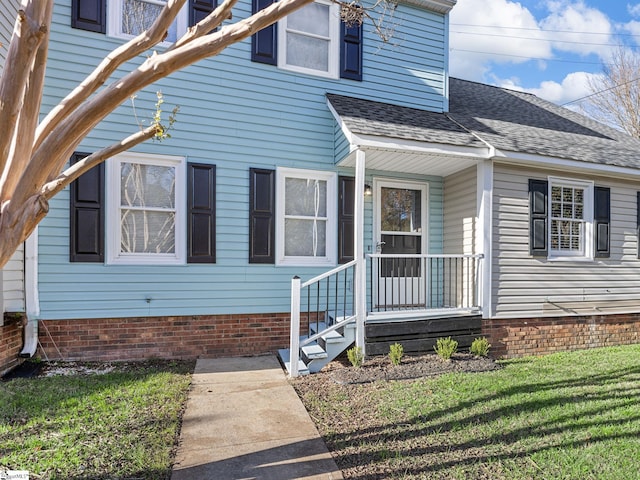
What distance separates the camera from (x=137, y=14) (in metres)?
5.25

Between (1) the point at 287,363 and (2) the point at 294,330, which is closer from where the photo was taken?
(2) the point at 294,330

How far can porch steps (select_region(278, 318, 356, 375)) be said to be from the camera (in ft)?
15.4

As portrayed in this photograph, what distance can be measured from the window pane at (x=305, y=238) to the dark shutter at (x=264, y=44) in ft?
8.05

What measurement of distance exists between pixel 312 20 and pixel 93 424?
19.9 feet

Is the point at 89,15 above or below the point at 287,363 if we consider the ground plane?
above

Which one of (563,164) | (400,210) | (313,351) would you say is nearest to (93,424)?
(313,351)

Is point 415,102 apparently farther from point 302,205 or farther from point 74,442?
point 74,442

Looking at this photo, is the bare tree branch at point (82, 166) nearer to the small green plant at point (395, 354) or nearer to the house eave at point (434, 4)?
the small green plant at point (395, 354)

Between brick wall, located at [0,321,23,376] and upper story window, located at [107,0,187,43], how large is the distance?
398 centimetres

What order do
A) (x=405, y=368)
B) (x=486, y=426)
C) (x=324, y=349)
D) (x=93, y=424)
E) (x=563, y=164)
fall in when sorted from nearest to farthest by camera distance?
(x=93, y=424) < (x=486, y=426) < (x=405, y=368) < (x=324, y=349) < (x=563, y=164)

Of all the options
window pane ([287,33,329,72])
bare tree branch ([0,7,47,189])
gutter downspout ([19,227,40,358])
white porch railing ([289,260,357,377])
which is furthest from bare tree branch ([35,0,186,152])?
window pane ([287,33,329,72])

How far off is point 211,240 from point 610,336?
700cm

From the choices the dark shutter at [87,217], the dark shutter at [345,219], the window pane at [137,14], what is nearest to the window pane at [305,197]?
the dark shutter at [345,219]

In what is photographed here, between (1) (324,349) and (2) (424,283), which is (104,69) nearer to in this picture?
(1) (324,349)
